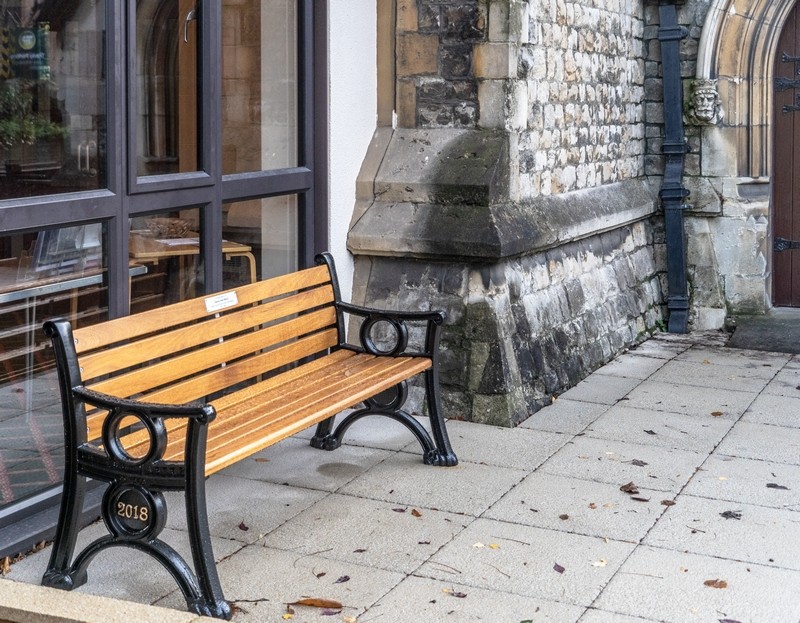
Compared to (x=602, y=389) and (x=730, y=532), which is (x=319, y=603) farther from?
(x=602, y=389)

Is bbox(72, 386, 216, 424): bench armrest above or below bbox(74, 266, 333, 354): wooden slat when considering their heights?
below

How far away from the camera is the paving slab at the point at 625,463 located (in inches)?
203

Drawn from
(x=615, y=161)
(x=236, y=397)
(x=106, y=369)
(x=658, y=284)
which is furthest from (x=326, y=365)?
(x=658, y=284)

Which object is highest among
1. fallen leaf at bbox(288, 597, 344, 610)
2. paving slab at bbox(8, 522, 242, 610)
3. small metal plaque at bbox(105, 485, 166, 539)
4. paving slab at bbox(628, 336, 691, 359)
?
small metal plaque at bbox(105, 485, 166, 539)

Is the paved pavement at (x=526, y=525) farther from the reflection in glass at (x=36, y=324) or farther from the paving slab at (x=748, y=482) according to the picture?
the reflection in glass at (x=36, y=324)

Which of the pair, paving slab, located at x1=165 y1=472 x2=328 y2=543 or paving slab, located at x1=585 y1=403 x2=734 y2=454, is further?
paving slab, located at x1=585 y1=403 x2=734 y2=454

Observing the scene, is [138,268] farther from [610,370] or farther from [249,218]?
[610,370]

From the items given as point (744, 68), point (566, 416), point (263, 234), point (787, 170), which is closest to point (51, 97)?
point (263, 234)

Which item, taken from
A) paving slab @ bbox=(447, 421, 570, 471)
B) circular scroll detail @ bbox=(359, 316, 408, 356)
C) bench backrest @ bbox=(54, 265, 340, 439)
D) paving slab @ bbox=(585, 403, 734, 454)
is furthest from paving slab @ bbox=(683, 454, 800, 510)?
bench backrest @ bbox=(54, 265, 340, 439)

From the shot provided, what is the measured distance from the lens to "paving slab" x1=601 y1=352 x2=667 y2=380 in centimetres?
734

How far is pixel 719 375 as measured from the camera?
24.1 feet

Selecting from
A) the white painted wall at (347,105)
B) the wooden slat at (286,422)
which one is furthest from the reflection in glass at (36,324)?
the white painted wall at (347,105)

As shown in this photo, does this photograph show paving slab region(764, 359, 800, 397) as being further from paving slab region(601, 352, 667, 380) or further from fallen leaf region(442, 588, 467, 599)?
fallen leaf region(442, 588, 467, 599)

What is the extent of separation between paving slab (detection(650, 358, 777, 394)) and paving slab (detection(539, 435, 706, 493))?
151cm
